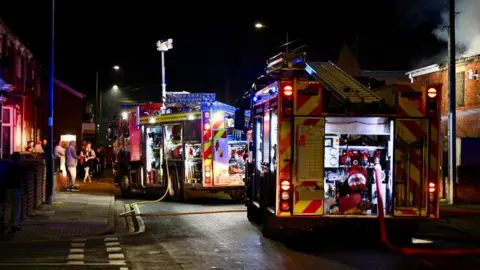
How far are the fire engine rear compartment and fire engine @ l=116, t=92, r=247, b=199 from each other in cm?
601

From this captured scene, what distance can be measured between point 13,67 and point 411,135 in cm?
1949

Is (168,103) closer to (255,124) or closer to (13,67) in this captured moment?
(255,124)

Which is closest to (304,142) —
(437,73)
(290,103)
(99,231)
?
(290,103)

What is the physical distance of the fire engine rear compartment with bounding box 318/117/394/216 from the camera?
995cm

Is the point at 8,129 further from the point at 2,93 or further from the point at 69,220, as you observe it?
the point at 69,220

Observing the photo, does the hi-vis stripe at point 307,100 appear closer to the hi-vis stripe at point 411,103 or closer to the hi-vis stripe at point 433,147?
the hi-vis stripe at point 411,103

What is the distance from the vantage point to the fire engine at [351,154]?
9.60 meters

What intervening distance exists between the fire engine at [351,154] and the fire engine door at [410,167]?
0.01 meters

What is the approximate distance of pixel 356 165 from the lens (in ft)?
33.2

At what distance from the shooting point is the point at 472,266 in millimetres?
8789

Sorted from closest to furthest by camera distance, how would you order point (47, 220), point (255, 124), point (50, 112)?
point (255, 124), point (47, 220), point (50, 112)

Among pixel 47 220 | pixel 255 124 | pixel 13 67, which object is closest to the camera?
pixel 255 124

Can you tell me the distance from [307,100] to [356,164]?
1362 mm

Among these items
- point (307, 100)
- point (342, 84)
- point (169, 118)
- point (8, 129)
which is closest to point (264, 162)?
point (307, 100)
